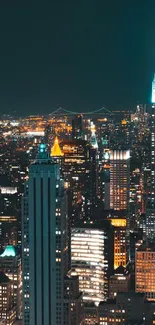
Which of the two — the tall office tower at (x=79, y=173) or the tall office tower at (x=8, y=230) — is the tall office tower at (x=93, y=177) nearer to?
the tall office tower at (x=79, y=173)

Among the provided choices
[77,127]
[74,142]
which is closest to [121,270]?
[77,127]

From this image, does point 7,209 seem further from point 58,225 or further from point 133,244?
point 58,225

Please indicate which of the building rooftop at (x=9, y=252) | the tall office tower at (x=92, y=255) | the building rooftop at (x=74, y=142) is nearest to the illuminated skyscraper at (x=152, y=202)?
the tall office tower at (x=92, y=255)

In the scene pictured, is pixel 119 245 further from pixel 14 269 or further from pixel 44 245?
pixel 44 245

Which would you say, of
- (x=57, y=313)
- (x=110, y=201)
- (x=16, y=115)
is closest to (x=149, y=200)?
(x=110, y=201)

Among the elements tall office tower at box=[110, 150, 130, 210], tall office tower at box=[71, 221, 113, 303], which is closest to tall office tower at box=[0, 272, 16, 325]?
tall office tower at box=[71, 221, 113, 303]
